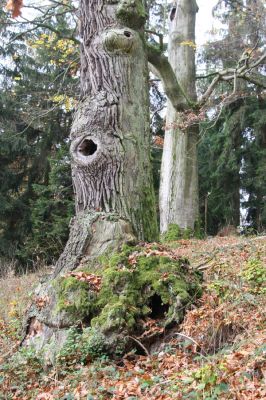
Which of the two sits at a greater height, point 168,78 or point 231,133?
point 231,133

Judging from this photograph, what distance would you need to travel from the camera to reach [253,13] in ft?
47.0

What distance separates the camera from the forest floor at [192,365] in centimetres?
304

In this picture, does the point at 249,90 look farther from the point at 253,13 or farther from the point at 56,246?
the point at 56,246

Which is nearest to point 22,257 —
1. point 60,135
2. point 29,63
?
point 60,135

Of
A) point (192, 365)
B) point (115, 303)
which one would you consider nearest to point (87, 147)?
point (115, 303)

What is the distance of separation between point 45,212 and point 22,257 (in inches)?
70.0

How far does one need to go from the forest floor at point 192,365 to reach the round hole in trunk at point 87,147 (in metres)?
2.01

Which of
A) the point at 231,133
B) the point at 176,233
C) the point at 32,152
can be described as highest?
the point at 231,133

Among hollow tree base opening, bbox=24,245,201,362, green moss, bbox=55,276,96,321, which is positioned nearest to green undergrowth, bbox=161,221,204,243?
hollow tree base opening, bbox=24,245,201,362

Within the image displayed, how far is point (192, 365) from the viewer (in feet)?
11.6

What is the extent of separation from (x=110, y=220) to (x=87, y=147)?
3.21 feet

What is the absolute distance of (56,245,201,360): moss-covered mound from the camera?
4.07 meters

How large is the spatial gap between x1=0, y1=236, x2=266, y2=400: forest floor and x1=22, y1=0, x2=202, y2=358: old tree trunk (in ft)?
0.65

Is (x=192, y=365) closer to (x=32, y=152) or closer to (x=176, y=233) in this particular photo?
(x=176, y=233)
